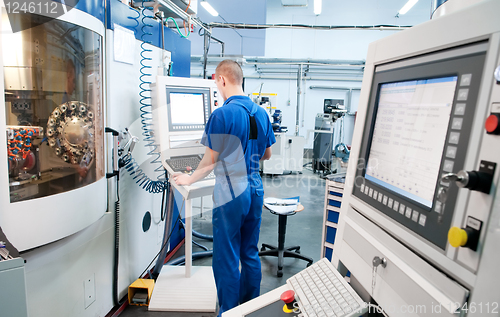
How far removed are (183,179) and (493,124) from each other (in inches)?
60.6

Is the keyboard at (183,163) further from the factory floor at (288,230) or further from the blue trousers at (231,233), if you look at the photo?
the factory floor at (288,230)

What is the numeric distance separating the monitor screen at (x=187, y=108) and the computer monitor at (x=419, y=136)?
1.48 metres

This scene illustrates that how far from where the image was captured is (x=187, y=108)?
2.04 meters

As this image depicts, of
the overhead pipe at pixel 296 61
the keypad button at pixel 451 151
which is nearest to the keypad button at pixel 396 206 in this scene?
the keypad button at pixel 451 151

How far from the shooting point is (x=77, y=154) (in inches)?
53.9

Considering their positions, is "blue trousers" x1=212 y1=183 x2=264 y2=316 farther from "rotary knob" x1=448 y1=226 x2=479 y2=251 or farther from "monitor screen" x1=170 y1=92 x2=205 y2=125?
"rotary knob" x1=448 y1=226 x2=479 y2=251

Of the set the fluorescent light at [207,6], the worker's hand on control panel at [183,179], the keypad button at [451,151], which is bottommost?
the worker's hand on control panel at [183,179]

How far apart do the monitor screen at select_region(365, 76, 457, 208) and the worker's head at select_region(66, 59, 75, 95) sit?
1.29m

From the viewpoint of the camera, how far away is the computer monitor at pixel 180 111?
189cm

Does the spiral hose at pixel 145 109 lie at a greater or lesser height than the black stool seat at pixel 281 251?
greater

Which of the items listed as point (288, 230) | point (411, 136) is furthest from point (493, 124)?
point (288, 230)

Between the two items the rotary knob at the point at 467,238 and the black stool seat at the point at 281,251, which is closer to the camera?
the rotary knob at the point at 467,238

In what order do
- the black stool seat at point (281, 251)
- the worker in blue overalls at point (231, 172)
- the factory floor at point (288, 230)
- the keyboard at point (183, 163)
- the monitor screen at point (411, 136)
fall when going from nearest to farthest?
the monitor screen at point (411, 136) < the worker in blue overalls at point (231, 172) < the keyboard at point (183, 163) < the factory floor at point (288, 230) < the black stool seat at point (281, 251)

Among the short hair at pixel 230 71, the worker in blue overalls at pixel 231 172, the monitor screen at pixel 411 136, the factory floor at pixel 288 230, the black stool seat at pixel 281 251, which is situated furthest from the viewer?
the black stool seat at pixel 281 251
